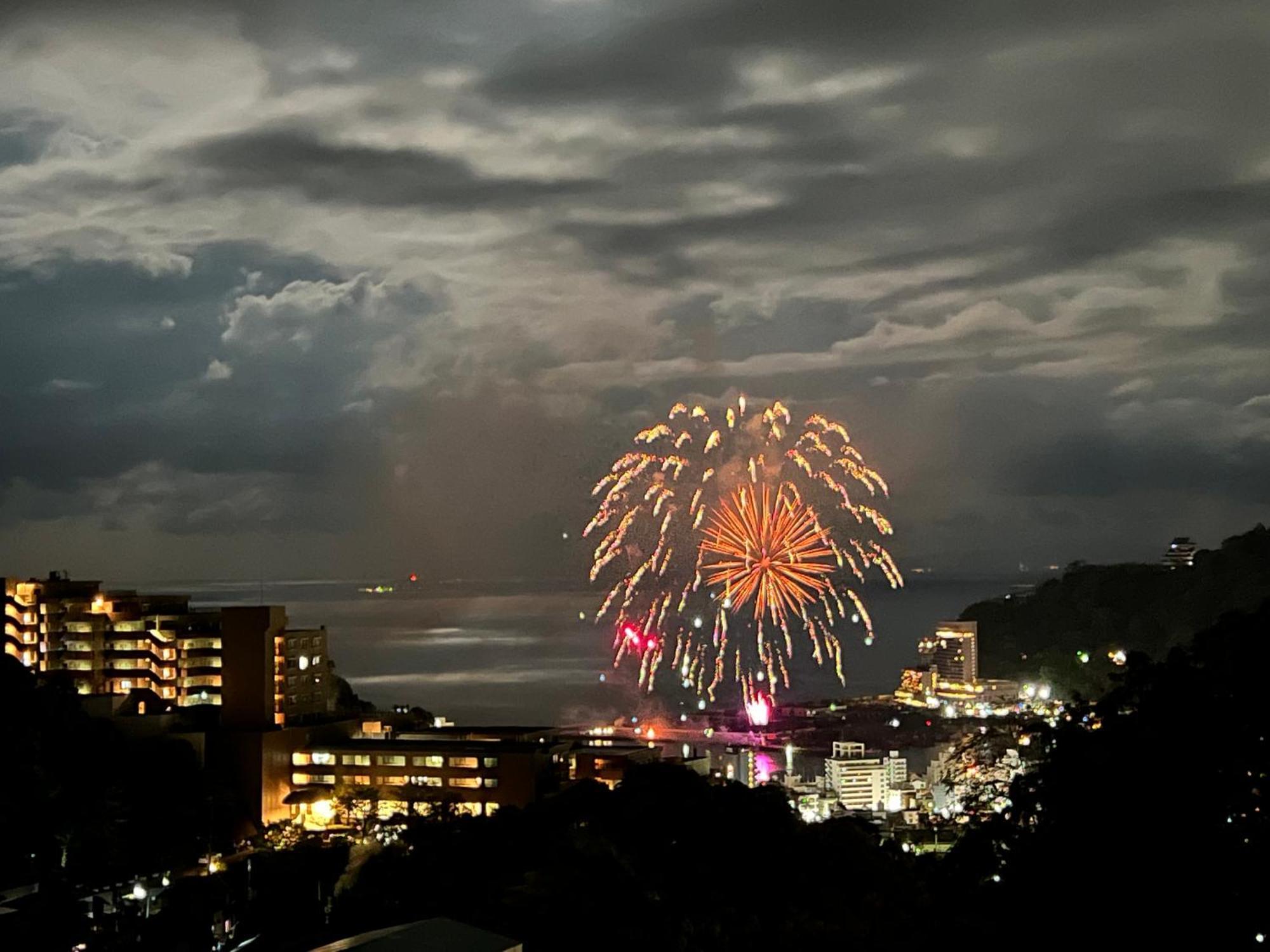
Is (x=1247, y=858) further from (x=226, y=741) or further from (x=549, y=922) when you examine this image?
(x=226, y=741)

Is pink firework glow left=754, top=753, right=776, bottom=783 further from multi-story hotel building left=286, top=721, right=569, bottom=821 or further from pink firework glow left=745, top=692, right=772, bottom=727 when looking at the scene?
multi-story hotel building left=286, top=721, right=569, bottom=821

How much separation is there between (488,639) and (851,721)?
5140 centimetres

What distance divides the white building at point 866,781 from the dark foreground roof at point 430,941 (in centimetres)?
2521

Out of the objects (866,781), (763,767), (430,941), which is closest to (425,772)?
Answer: (866,781)

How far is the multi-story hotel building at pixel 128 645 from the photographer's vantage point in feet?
136

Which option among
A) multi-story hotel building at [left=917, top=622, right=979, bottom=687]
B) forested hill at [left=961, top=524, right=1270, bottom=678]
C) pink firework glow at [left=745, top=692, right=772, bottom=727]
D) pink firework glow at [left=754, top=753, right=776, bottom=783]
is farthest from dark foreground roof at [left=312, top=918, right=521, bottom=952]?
multi-story hotel building at [left=917, top=622, right=979, bottom=687]

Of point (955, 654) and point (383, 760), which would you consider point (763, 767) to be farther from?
point (955, 654)

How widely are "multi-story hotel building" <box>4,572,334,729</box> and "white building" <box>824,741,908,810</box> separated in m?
13.8

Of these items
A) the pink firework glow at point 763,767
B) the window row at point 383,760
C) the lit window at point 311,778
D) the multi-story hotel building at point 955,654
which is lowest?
the pink firework glow at point 763,767

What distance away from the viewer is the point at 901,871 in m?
16.7

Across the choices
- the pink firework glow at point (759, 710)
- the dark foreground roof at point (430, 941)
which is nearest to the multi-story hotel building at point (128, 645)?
the pink firework glow at point (759, 710)

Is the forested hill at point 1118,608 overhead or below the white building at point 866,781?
overhead

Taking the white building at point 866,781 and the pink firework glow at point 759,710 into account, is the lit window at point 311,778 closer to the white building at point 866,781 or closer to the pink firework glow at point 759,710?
the white building at point 866,781

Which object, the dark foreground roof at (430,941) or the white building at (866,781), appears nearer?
the dark foreground roof at (430,941)
